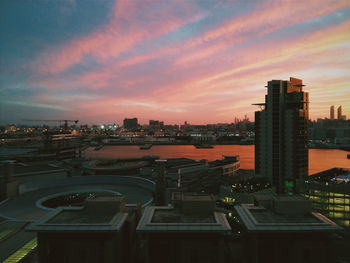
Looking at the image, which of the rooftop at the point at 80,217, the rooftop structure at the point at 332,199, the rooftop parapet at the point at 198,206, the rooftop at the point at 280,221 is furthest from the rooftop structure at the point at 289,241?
the rooftop structure at the point at 332,199

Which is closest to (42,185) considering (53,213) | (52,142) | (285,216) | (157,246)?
(53,213)

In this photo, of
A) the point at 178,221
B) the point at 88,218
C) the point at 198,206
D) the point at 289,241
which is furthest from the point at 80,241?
the point at 289,241

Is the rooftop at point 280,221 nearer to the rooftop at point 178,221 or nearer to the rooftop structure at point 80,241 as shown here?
the rooftop at point 178,221

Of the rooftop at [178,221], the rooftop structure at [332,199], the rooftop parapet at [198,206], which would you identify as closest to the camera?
the rooftop at [178,221]

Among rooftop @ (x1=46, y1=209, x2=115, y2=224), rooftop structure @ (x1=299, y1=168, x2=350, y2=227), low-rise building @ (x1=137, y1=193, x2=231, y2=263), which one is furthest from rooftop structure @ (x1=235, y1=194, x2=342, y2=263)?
rooftop structure @ (x1=299, y1=168, x2=350, y2=227)

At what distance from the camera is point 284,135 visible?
13.2 meters

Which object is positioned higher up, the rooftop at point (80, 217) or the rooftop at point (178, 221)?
the rooftop at point (178, 221)

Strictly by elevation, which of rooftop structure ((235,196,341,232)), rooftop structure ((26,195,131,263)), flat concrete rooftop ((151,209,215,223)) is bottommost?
rooftop structure ((26,195,131,263))

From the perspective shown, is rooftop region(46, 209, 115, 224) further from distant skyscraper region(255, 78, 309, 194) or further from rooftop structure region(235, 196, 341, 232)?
distant skyscraper region(255, 78, 309, 194)

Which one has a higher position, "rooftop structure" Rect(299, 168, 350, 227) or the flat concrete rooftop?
the flat concrete rooftop

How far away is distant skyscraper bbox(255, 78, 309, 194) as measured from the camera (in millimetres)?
12711

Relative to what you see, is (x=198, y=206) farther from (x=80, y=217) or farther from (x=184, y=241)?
(x=80, y=217)

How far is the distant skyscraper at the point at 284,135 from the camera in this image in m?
12.7

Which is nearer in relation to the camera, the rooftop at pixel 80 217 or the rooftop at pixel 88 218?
the rooftop at pixel 88 218
